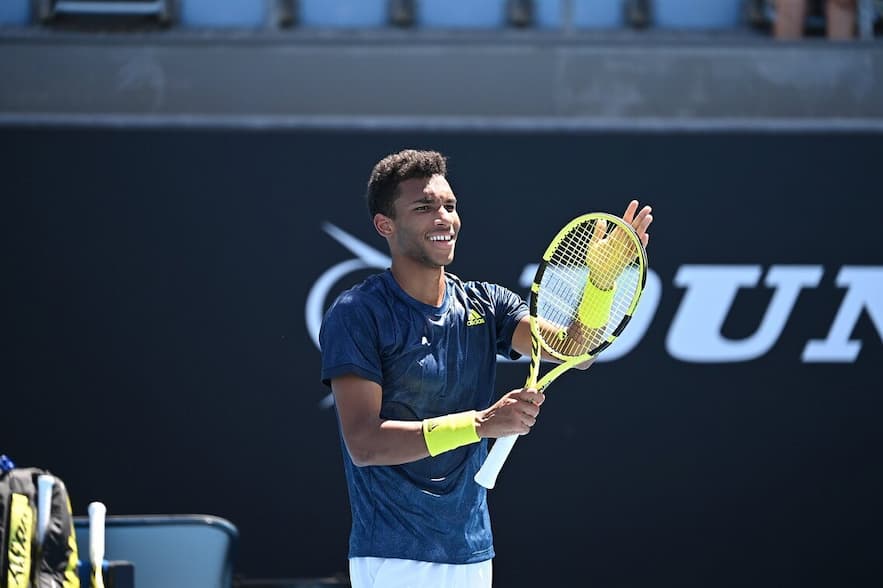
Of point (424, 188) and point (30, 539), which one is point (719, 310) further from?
point (424, 188)

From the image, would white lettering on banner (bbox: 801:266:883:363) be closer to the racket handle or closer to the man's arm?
the racket handle

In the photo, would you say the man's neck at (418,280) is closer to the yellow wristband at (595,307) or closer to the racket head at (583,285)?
the racket head at (583,285)

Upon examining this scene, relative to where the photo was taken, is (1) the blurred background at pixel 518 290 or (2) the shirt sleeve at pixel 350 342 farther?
(1) the blurred background at pixel 518 290

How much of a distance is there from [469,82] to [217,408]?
6.70ft

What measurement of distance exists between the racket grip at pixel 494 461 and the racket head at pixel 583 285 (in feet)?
1.08

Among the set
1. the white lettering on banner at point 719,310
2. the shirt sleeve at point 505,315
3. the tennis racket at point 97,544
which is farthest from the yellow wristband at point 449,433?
the white lettering on banner at point 719,310

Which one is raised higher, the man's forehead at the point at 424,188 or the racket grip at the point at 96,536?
the man's forehead at the point at 424,188

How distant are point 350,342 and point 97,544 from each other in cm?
192

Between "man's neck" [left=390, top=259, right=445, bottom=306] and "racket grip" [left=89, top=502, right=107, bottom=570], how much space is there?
1854 millimetres

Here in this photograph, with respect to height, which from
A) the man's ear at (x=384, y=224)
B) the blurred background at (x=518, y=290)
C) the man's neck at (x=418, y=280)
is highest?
the man's ear at (x=384, y=224)

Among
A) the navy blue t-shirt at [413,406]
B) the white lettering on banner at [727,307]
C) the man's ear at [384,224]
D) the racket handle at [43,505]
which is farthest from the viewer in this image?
the white lettering on banner at [727,307]

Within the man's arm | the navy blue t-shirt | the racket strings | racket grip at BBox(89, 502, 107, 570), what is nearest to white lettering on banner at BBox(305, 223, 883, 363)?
racket grip at BBox(89, 502, 107, 570)

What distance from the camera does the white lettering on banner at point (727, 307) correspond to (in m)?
6.85

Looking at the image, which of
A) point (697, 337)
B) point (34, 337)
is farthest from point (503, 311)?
point (34, 337)
